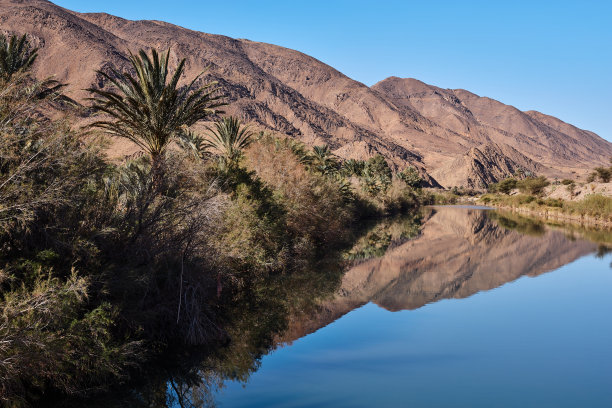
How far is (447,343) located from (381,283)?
30.4 ft

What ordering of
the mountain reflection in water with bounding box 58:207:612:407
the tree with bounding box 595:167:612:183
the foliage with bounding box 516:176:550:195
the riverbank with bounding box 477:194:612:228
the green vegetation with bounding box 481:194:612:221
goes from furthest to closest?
the foliage with bounding box 516:176:550:195 < the tree with bounding box 595:167:612:183 < the riverbank with bounding box 477:194:612:228 < the green vegetation with bounding box 481:194:612:221 < the mountain reflection in water with bounding box 58:207:612:407

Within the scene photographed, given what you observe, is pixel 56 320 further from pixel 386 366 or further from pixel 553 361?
pixel 553 361

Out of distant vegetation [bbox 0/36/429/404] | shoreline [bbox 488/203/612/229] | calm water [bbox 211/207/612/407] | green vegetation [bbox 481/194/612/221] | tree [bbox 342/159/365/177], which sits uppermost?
tree [bbox 342/159/365/177]

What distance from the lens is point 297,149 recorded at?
3609cm

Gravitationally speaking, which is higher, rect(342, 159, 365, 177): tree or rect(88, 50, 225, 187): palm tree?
rect(342, 159, 365, 177): tree

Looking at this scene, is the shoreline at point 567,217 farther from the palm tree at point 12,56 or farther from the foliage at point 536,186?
the palm tree at point 12,56

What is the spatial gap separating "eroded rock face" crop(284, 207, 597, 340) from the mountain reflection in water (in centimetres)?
5

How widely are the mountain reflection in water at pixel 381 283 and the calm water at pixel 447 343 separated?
15cm

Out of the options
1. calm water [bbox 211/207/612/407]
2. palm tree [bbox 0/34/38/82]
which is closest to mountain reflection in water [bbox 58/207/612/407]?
calm water [bbox 211/207/612/407]

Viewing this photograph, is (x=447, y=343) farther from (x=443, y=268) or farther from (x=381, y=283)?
(x=443, y=268)

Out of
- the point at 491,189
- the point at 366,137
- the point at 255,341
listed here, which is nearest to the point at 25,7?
the point at 366,137

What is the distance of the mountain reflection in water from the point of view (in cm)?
1075

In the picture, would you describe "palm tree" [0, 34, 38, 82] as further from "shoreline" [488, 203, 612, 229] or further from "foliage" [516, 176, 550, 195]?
"foliage" [516, 176, 550, 195]

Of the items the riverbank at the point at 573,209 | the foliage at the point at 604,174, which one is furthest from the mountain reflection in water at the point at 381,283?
the foliage at the point at 604,174
